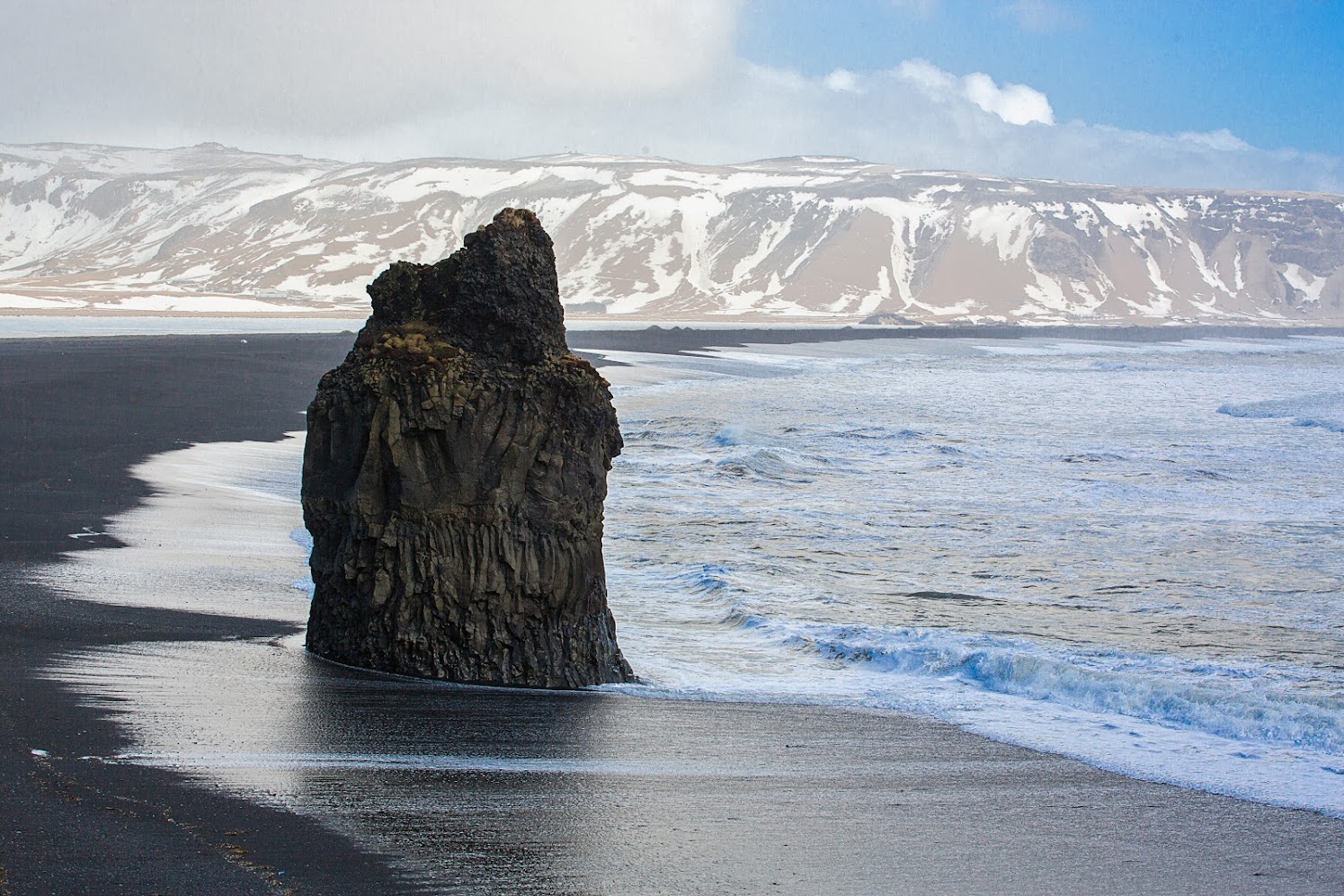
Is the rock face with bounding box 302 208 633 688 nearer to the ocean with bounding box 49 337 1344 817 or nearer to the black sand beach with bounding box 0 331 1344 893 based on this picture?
the black sand beach with bounding box 0 331 1344 893

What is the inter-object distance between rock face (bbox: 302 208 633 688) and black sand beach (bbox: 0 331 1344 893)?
31cm

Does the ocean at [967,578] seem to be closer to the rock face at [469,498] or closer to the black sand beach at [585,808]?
the black sand beach at [585,808]

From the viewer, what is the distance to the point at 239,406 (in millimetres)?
28078

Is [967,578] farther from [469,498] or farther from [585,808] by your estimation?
[585,808]

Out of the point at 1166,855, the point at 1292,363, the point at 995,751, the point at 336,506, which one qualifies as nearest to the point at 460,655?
the point at 336,506

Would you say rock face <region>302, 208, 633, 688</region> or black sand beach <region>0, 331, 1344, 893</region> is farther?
rock face <region>302, 208, 633, 688</region>

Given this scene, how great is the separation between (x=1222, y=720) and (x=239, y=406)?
2382cm

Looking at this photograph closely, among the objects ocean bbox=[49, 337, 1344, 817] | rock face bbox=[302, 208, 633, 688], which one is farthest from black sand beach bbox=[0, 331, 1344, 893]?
ocean bbox=[49, 337, 1344, 817]

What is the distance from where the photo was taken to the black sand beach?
15.7 ft

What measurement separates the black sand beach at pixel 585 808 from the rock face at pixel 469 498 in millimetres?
305

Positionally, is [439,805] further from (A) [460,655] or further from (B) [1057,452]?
(B) [1057,452]

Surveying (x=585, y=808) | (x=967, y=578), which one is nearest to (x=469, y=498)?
(x=585, y=808)

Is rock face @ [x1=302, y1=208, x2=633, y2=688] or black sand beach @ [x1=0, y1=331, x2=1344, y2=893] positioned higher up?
rock face @ [x1=302, y1=208, x2=633, y2=688]

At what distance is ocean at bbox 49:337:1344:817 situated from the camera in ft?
25.4
